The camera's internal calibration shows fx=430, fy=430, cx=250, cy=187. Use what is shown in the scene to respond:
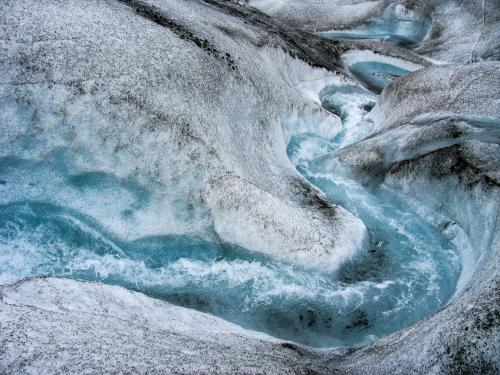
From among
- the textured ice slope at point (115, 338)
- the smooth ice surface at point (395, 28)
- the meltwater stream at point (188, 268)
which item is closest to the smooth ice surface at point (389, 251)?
the meltwater stream at point (188, 268)

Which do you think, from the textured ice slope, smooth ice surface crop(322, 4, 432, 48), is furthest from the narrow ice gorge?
smooth ice surface crop(322, 4, 432, 48)

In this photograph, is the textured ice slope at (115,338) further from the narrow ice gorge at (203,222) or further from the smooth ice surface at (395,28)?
the smooth ice surface at (395,28)

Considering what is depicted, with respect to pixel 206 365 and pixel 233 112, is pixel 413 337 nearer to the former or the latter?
pixel 206 365

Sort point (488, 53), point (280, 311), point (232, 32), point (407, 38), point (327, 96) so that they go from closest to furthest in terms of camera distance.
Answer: point (280, 311)
point (232, 32)
point (327, 96)
point (488, 53)
point (407, 38)

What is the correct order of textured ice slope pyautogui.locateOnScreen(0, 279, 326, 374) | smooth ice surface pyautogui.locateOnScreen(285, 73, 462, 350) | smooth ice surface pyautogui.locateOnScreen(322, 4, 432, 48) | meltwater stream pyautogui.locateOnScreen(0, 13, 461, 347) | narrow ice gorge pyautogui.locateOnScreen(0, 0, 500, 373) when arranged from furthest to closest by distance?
smooth ice surface pyautogui.locateOnScreen(322, 4, 432, 48)
smooth ice surface pyautogui.locateOnScreen(285, 73, 462, 350)
meltwater stream pyautogui.locateOnScreen(0, 13, 461, 347)
narrow ice gorge pyautogui.locateOnScreen(0, 0, 500, 373)
textured ice slope pyautogui.locateOnScreen(0, 279, 326, 374)

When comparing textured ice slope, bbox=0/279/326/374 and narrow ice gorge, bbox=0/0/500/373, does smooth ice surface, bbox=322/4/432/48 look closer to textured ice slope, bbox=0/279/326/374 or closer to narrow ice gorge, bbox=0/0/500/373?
narrow ice gorge, bbox=0/0/500/373

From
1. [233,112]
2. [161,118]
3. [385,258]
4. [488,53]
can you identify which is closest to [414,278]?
[385,258]

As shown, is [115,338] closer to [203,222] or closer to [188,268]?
[188,268]
